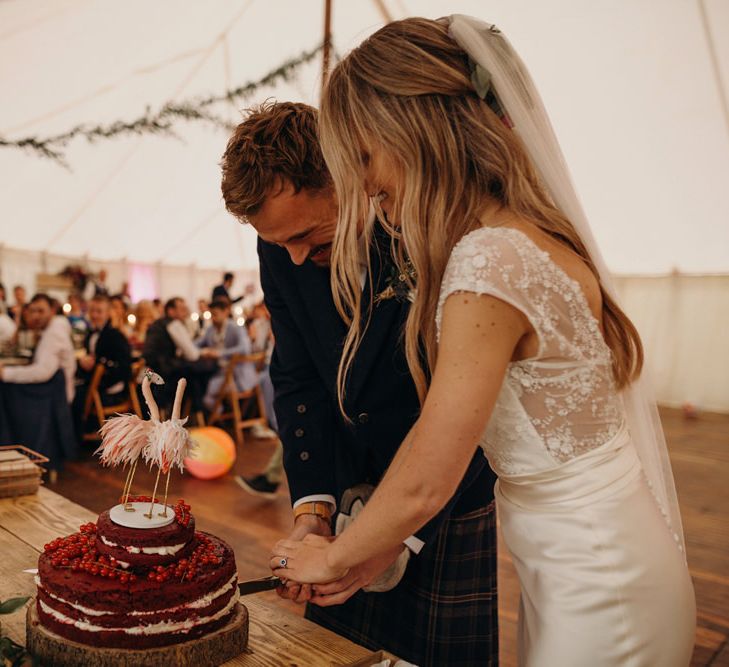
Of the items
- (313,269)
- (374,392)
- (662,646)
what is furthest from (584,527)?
(313,269)

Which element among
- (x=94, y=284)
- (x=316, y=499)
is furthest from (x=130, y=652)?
(x=94, y=284)

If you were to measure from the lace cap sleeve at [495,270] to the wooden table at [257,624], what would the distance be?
0.60 meters

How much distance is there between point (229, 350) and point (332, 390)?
5.38 meters

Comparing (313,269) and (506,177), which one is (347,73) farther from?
(313,269)

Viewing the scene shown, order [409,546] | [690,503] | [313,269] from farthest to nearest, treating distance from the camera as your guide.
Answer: [690,503] < [313,269] < [409,546]

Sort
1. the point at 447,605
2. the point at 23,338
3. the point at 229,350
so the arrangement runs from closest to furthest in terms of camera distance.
→ the point at 447,605, the point at 229,350, the point at 23,338

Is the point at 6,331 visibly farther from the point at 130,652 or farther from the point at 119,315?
the point at 130,652

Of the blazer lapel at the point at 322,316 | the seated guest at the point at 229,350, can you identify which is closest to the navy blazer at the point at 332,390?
the blazer lapel at the point at 322,316

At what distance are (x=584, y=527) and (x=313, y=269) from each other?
2.72 feet

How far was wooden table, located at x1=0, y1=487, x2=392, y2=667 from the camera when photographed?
1185mm

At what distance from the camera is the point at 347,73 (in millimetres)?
1159

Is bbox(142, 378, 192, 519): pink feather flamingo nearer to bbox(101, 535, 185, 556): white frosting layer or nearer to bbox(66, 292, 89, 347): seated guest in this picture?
bbox(101, 535, 185, 556): white frosting layer

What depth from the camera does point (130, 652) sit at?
1.06m

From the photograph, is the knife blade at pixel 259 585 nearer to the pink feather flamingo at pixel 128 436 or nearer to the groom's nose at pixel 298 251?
the pink feather flamingo at pixel 128 436
